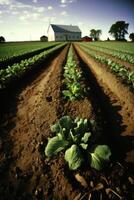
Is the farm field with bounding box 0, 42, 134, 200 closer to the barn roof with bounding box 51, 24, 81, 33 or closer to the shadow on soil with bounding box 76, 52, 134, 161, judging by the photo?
the shadow on soil with bounding box 76, 52, 134, 161

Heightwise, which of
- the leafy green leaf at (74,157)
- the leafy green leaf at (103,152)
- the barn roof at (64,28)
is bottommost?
the leafy green leaf at (74,157)

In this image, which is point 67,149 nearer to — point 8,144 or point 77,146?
point 77,146

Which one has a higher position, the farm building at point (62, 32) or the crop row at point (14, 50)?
the farm building at point (62, 32)

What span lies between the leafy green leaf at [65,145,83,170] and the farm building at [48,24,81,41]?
9626 cm

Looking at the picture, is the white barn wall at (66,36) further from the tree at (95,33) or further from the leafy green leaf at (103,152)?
the leafy green leaf at (103,152)

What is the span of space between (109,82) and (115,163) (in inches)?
215

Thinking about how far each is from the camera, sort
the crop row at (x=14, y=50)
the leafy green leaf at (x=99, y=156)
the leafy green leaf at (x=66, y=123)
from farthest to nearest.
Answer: the crop row at (x=14, y=50), the leafy green leaf at (x=66, y=123), the leafy green leaf at (x=99, y=156)

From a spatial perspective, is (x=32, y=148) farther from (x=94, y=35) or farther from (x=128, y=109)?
(x=94, y=35)

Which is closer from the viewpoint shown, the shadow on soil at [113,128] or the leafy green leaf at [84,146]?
the leafy green leaf at [84,146]

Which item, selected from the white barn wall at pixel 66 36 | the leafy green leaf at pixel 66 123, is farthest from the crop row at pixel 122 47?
the white barn wall at pixel 66 36

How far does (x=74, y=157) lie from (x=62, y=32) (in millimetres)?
102053

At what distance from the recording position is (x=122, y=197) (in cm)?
282

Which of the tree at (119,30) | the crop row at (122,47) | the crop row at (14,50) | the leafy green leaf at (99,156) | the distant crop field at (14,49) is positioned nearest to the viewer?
the leafy green leaf at (99,156)

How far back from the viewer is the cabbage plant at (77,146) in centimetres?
329
